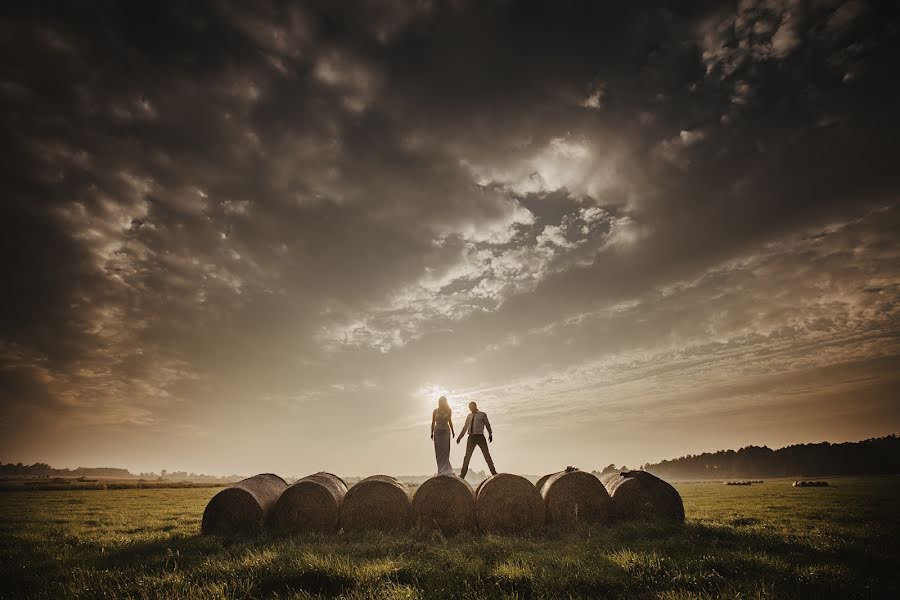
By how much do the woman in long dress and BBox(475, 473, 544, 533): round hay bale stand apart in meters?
4.45

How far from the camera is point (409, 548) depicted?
7.98 m

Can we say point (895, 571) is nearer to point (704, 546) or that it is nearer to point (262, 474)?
point (704, 546)

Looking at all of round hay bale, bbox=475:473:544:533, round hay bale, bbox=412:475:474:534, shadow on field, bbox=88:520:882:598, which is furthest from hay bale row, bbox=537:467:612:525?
round hay bale, bbox=412:475:474:534

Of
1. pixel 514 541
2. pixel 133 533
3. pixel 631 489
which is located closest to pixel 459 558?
pixel 514 541

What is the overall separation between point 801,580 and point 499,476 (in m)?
6.44

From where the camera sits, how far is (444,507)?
10.3 meters

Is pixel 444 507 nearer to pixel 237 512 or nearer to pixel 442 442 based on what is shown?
Result: pixel 442 442

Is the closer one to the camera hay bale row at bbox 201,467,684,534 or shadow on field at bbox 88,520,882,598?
shadow on field at bbox 88,520,882,598

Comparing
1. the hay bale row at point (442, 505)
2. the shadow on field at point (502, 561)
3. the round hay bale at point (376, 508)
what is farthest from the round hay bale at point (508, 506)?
the round hay bale at point (376, 508)

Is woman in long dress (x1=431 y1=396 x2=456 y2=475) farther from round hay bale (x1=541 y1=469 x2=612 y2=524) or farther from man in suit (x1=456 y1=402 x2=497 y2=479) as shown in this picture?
round hay bale (x1=541 y1=469 x2=612 y2=524)

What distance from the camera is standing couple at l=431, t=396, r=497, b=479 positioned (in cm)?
1437

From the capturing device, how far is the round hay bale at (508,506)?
10312 mm

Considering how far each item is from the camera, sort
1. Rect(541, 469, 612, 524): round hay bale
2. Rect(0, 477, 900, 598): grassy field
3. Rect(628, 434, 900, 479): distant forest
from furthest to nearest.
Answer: Rect(628, 434, 900, 479): distant forest
Rect(541, 469, 612, 524): round hay bale
Rect(0, 477, 900, 598): grassy field

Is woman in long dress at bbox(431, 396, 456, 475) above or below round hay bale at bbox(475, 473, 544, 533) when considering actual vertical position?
above
